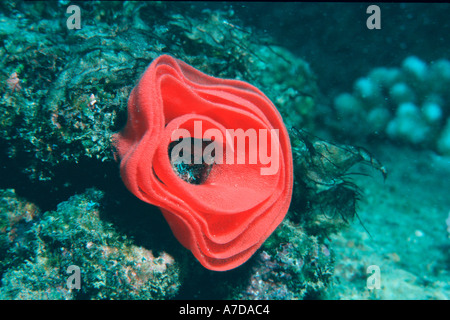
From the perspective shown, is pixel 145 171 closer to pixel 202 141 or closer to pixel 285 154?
pixel 202 141

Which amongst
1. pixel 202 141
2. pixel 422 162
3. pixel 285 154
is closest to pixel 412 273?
pixel 422 162

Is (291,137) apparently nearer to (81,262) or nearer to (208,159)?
(208,159)

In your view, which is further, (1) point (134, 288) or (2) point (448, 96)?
(2) point (448, 96)

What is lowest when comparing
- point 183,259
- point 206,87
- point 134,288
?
point 134,288

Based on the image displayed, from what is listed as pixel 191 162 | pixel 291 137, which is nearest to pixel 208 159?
pixel 191 162

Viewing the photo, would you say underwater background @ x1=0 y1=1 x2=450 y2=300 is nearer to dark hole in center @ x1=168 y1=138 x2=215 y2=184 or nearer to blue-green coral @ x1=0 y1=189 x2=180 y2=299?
blue-green coral @ x1=0 y1=189 x2=180 y2=299

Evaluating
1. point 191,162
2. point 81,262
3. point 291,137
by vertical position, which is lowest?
point 81,262
